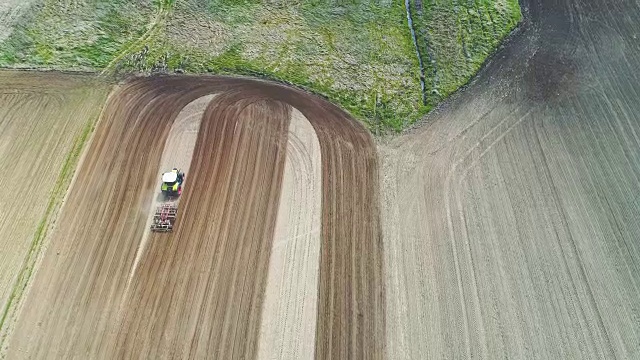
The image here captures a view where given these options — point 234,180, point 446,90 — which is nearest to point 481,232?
point 446,90

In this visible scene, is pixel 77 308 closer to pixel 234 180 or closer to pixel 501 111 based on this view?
pixel 234 180

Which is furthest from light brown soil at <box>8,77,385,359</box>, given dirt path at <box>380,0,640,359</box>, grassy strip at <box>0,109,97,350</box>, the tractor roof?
dirt path at <box>380,0,640,359</box>

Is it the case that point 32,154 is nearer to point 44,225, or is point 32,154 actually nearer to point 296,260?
point 44,225

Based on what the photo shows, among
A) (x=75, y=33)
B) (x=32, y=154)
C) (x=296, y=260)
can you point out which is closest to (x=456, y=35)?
(x=296, y=260)

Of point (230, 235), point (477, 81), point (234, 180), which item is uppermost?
point (477, 81)

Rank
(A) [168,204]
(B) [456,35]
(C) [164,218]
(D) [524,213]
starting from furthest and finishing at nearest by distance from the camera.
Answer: (B) [456,35], (D) [524,213], (A) [168,204], (C) [164,218]

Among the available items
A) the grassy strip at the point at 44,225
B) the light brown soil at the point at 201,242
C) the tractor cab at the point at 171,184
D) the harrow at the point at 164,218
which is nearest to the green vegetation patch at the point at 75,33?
the light brown soil at the point at 201,242

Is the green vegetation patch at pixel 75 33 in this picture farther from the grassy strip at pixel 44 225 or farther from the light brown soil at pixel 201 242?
the grassy strip at pixel 44 225
